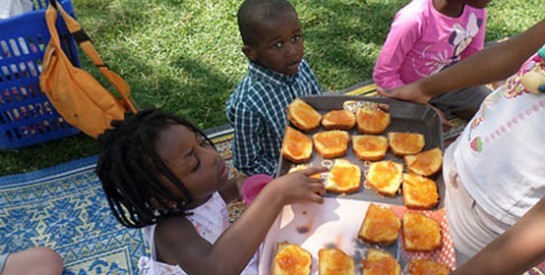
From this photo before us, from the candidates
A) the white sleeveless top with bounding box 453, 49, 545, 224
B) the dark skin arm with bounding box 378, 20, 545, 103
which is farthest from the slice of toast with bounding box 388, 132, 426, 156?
the white sleeveless top with bounding box 453, 49, 545, 224

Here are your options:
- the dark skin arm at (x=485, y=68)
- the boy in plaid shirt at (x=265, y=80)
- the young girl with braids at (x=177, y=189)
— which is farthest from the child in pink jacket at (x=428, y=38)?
the young girl with braids at (x=177, y=189)

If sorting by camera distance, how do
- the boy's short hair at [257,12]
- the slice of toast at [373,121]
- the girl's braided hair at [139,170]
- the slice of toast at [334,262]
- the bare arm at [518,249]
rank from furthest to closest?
the boy's short hair at [257,12] < the slice of toast at [373,121] < the girl's braided hair at [139,170] < the slice of toast at [334,262] < the bare arm at [518,249]

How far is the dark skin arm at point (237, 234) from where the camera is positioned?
140 cm

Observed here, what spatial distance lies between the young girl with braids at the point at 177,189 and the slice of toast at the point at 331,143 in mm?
179

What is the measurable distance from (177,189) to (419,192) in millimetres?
838

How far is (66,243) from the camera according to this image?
2.56m

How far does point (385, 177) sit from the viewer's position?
1628 mm

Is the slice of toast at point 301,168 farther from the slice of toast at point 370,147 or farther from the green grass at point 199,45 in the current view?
the green grass at point 199,45

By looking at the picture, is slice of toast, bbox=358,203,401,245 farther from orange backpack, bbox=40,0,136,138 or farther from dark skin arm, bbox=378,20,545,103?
orange backpack, bbox=40,0,136,138

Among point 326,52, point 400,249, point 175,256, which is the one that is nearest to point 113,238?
point 175,256

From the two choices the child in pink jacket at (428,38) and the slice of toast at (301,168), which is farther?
the child in pink jacket at (428,38)

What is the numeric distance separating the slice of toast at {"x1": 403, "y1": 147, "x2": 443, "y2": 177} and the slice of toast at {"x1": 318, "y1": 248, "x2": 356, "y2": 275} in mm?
459

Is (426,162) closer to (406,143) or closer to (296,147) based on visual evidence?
(406,143)

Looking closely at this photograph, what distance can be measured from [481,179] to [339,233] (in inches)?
→ 18.6
